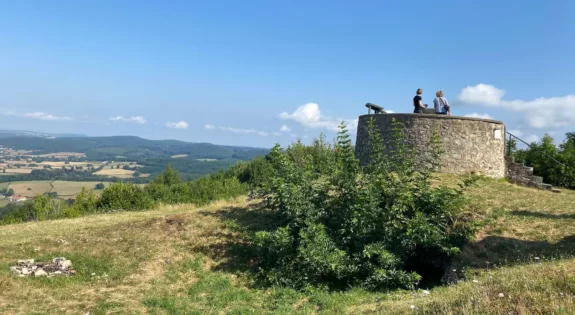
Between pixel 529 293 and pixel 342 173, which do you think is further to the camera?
pixel 342 173

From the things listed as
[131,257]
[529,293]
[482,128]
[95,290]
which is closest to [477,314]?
[529,293]

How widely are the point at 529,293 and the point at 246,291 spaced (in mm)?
6124

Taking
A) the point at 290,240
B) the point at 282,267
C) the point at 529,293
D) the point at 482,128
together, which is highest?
the point at 482,128

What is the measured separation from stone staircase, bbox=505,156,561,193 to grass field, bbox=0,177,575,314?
8.57 feet

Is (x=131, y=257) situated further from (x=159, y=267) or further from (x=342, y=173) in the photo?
(x=342, y=173)

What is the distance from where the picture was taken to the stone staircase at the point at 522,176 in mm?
16203

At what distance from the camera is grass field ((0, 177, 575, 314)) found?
5.51 meters

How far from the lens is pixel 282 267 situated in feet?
31.9

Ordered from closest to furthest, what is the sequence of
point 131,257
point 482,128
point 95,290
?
1. point 95,290
2. point 131,257
3. point 482,128

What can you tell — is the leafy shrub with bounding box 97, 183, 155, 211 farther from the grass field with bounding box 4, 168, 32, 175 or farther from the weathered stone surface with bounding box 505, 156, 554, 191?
the grass field with bounding box 4, 168, 32, 175

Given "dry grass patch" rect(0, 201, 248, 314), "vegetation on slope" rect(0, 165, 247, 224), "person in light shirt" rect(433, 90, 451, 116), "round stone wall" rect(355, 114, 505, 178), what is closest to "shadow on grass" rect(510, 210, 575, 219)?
"round stone wall" rect(355, 114, 505, 178)

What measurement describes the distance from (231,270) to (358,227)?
3.60m

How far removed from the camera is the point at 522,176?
54.8ft

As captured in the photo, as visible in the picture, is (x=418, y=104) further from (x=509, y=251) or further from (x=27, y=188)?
(x=27, y=188)
